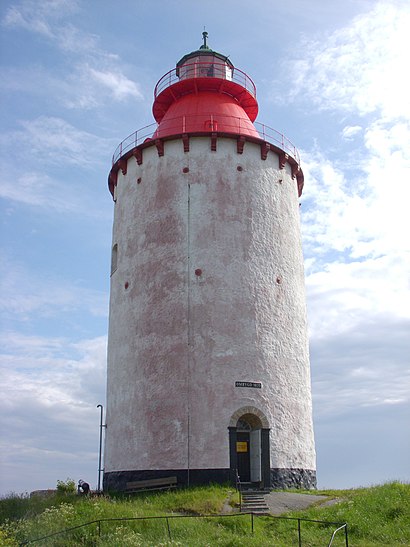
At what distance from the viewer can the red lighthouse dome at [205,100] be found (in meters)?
28.5

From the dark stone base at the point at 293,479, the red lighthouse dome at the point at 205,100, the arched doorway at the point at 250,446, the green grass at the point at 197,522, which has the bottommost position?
the green grass at the point at 197,522

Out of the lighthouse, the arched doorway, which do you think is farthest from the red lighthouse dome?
the arched doorway

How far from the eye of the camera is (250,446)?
24.1 meters

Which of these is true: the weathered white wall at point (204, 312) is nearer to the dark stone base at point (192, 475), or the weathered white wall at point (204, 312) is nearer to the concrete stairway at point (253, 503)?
the dark stone base at point (192, 475)

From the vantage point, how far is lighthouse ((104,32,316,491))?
23578 millimetres

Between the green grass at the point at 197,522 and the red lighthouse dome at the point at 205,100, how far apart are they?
52.1ft

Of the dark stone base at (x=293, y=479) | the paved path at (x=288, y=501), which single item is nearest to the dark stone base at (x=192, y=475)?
the paved path at (x=288, y=501)

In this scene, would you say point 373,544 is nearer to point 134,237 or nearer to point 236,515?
point 236,515

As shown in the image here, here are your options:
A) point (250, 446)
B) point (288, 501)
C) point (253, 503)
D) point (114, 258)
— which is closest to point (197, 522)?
point (253, 503)

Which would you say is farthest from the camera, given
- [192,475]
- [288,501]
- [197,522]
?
[192,475]

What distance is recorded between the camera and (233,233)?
85.0 feet

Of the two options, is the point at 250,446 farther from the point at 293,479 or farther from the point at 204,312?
the point at 204,312

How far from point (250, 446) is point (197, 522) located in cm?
709

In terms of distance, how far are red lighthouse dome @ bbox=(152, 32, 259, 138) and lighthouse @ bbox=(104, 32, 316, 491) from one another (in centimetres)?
12
